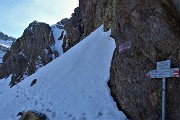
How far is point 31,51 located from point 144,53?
78863 millimetres

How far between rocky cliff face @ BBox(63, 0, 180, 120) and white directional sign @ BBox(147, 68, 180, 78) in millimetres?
384

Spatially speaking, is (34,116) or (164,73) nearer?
(164,73)

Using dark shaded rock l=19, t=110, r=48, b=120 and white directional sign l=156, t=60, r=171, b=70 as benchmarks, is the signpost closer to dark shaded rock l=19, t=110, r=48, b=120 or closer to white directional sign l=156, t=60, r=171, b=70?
white directional sign l=156, t=60, r=171, b=70

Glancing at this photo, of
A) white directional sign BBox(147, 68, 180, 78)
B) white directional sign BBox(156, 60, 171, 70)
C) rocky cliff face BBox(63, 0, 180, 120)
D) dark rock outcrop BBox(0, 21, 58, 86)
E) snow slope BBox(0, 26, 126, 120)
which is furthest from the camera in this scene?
dark rock outcrop BBox(0, 21, 58, 86)

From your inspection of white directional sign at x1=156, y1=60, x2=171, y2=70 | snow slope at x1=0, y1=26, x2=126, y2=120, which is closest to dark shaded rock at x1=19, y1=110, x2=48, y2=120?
snow slope at x1=0, y1=26, x2=126, y2=120

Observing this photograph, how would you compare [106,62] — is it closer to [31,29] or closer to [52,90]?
[52,90]

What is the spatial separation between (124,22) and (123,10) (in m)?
0.81

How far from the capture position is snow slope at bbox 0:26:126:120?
51.6ft

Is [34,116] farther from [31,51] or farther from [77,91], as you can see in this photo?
[31,51]

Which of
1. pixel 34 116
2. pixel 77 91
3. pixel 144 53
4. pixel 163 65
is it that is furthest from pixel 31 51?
pixel 163 65

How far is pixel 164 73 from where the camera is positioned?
40.0 ft

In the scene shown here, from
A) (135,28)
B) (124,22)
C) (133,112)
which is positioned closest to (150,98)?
(133,112)

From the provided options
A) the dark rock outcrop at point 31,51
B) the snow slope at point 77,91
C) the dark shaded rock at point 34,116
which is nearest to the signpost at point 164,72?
the snow slope at point 77,91

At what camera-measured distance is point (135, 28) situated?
14312 millimetres
